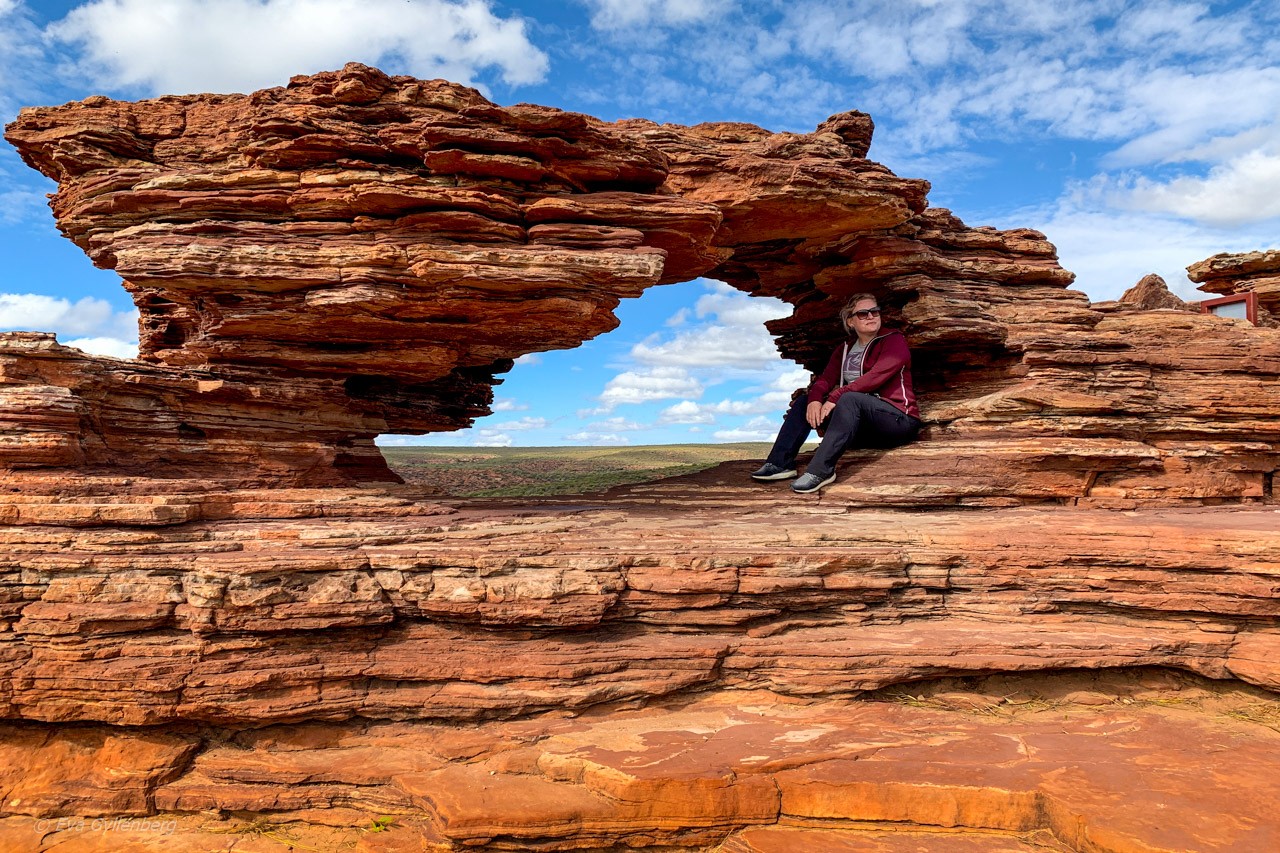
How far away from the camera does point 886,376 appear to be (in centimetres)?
1452

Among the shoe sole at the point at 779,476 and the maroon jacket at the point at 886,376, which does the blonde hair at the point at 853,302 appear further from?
the shoe sole at the point at 779,476

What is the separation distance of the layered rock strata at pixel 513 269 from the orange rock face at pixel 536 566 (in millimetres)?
78

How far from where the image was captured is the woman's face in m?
15.0

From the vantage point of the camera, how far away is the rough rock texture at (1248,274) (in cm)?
2620

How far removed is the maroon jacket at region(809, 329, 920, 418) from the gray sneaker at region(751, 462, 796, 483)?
63.2 inches

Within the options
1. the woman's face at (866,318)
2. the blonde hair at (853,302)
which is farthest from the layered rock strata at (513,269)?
the woman's face at (866,318)

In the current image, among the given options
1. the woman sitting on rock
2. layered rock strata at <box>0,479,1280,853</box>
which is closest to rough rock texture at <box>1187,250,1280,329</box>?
the woman sitting on rock

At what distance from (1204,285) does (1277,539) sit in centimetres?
2313

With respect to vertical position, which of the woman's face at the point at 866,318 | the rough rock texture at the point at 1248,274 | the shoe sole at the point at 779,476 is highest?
the rough rock texture at the point at 1248,274

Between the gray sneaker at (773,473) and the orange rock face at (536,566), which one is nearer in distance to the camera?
the orange rock face at (536,566)

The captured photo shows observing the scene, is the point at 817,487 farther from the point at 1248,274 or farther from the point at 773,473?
the point at 1248,274

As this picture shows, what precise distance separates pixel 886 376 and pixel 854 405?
1.02 m

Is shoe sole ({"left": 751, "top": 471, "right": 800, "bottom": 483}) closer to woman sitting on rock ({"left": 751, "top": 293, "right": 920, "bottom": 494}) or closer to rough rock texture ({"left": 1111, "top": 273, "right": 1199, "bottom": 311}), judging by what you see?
woman sitting on rock ({"left": 751, "top": 293, "right": 920, "bottom": 494})

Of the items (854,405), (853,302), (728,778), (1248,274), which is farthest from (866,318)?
(1248,274)
